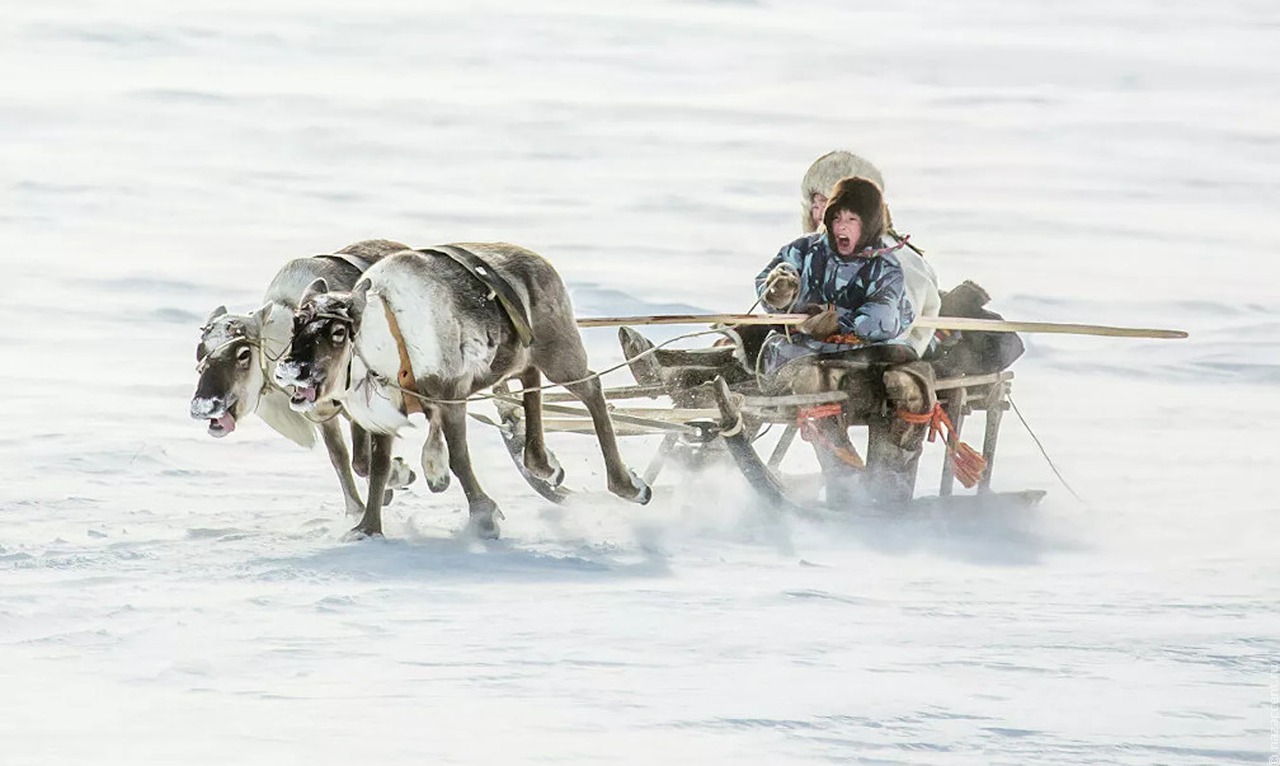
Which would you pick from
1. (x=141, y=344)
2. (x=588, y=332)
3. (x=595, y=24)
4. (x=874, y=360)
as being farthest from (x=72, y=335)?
(x=595, y=24)

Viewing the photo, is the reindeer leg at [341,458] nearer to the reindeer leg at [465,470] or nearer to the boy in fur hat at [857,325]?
the reindeer leg at [465,470]

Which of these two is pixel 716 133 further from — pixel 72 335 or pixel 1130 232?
pixel 72 335

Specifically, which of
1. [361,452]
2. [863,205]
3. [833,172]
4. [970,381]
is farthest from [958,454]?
[361,452]

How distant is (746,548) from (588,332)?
301 inches

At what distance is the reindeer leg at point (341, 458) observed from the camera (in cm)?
853

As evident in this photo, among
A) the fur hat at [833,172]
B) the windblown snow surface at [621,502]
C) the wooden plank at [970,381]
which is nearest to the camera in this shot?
the windblown snow surface at [621,502]

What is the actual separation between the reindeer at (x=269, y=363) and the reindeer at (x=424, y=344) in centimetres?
32

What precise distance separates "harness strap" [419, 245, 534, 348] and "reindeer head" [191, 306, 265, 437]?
72cm

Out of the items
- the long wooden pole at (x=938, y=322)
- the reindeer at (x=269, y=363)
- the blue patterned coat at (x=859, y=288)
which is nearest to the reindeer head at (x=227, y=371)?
the reindeer at (x=269, y=363)

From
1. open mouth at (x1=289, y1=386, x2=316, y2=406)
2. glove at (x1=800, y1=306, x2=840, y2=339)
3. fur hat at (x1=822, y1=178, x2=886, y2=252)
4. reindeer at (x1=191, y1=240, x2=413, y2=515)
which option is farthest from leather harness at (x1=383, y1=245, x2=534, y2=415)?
fur hat at (x1=822, y1=178, x2=886, y2=252)

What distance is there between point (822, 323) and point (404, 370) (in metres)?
1.91

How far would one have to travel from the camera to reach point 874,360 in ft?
29.6

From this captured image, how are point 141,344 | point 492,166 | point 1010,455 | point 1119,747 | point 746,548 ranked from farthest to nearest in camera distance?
point 492,166
point 141,344
point 1010,455
point 746,548
point 1119,747

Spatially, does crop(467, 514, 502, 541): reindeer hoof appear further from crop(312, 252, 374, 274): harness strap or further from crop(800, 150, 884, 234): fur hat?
crop(800, 150, 884, 234): fur hat
